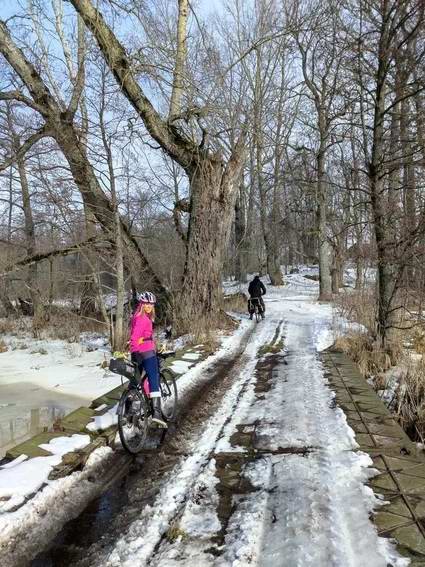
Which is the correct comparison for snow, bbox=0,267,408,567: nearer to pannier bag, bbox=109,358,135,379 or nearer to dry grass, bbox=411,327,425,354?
pannier bag, bbox=109,358,135,379

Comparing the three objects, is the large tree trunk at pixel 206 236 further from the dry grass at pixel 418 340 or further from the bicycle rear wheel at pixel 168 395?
the bicycle rear wheel at pixel 168 395

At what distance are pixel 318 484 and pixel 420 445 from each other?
8.09ft

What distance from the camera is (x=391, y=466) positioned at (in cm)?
469

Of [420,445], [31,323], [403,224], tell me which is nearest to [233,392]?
[420,445]

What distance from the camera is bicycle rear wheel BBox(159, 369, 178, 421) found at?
6.93 metres

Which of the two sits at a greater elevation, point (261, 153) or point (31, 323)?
point (261, 153)

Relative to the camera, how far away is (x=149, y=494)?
178 inches

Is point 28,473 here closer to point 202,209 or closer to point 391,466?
point 391,466

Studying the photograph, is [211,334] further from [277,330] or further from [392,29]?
[392,29]

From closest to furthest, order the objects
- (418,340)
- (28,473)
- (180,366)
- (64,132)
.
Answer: (28,473)
(180,366)
(418,340)
(64,132)

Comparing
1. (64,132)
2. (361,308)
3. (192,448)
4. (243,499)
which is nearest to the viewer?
(243,499)

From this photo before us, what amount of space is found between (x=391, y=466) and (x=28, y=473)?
3445 millimetres

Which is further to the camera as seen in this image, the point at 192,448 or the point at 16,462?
the point at 192,448

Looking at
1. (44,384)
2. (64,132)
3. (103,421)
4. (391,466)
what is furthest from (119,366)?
(64,132)
